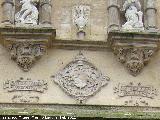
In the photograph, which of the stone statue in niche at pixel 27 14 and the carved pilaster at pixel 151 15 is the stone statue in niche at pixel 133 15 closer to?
the carved pilaster at pixel 151 15

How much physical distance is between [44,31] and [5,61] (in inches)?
30.7

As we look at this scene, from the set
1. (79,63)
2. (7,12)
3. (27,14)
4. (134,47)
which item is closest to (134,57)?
(134,47)

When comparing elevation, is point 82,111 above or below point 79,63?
below

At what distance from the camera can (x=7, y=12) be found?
1035 centimetres

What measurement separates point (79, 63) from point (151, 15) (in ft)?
4.58

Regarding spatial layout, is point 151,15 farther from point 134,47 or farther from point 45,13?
point 45,13

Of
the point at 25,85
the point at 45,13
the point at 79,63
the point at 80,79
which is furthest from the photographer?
the point at 45,13

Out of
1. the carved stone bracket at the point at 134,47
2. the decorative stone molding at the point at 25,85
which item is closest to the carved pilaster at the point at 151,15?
the carved stone bracket at the point at 134,47

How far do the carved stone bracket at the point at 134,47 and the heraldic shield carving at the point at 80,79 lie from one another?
1.45 ft

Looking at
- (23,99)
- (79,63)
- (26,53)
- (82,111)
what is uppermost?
(26,53)

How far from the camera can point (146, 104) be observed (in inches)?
394

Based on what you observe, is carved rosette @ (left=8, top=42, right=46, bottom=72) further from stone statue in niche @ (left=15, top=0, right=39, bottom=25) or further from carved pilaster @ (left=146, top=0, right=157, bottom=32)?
carved pilaster @ (left=146, top=0, right=157, bottom=32)

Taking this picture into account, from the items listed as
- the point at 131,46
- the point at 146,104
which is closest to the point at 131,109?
the point at 146,104

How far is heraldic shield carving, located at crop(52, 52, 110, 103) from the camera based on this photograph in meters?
10.1
